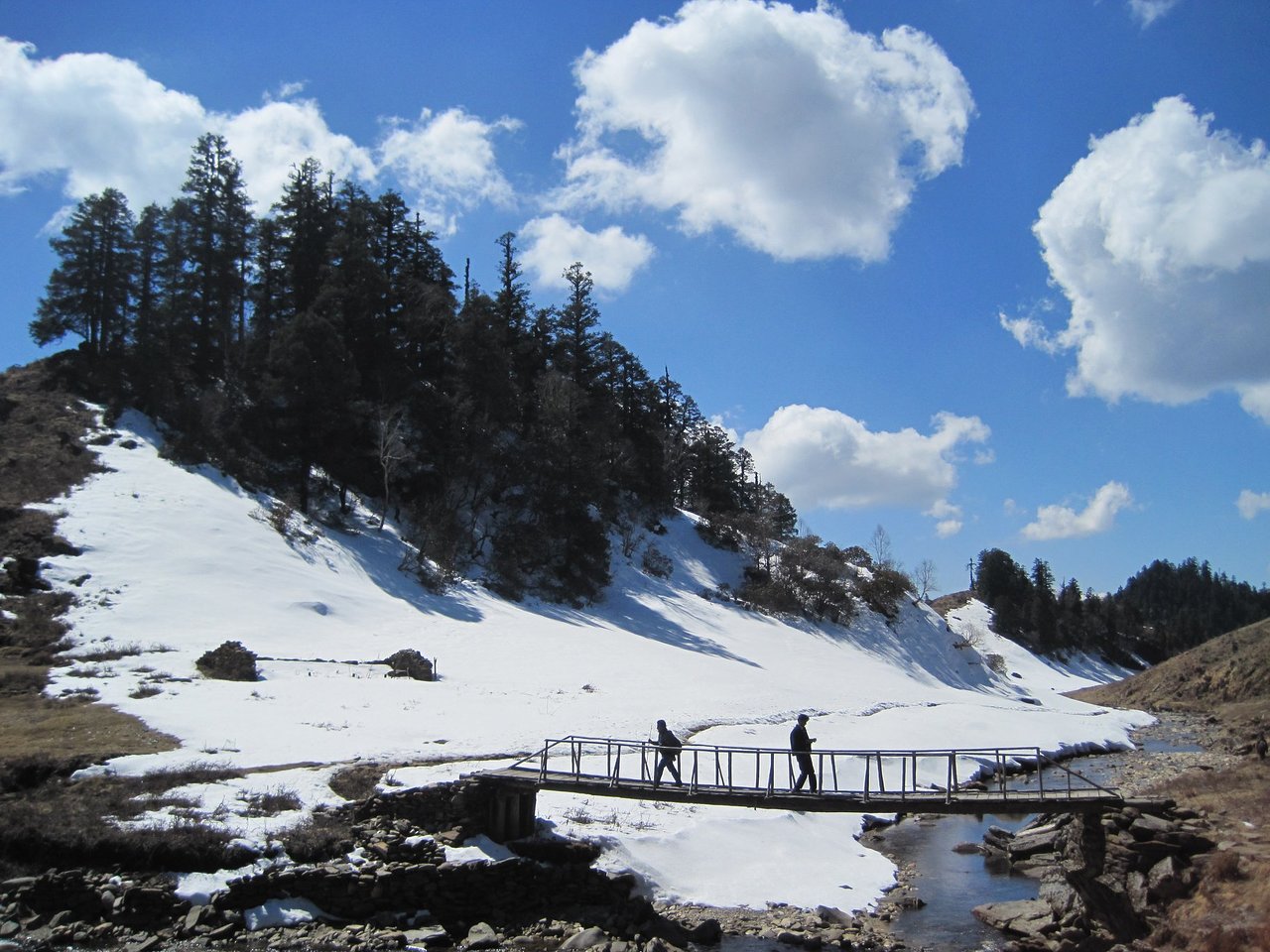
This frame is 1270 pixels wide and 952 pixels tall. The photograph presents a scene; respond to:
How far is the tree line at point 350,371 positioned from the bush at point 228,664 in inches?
718

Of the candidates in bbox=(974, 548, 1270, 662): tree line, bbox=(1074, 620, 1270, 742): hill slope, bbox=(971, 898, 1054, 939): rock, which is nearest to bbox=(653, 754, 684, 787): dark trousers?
bbox=(971, 898, 1054, 939): rock

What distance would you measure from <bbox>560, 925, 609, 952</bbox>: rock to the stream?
546 cm

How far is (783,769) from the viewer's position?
25422 mm

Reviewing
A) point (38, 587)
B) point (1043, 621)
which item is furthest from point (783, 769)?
point (1043, 621)

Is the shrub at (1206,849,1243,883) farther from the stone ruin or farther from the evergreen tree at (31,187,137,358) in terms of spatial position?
the evergreen tree at (31,187,137,358)

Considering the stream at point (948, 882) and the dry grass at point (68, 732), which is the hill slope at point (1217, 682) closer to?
the stream at point (948, 882)

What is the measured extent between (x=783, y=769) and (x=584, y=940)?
1230cm

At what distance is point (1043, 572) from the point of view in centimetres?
14212

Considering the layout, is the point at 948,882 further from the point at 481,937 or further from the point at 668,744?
the point at 481,937

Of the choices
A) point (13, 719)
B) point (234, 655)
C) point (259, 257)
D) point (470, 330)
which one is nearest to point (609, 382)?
point (470, 330)

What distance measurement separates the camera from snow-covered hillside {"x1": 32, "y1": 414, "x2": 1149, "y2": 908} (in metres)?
18.8

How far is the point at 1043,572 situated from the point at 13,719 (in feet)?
485

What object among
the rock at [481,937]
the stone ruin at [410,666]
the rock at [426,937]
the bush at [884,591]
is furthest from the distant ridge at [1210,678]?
the rock at [426,937]

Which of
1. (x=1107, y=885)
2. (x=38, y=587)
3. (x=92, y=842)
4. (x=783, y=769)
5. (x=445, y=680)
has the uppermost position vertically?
(x=38, y=587)
